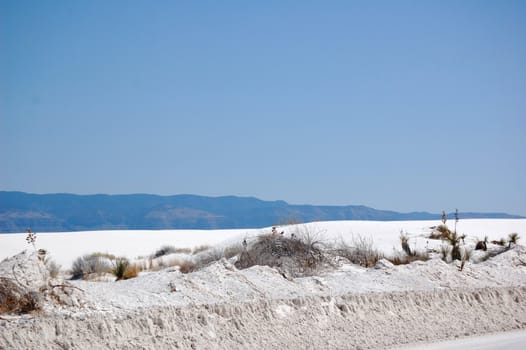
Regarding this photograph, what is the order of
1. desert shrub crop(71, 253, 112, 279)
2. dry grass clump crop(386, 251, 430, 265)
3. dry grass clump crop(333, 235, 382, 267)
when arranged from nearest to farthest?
dry grass clump crop(333, 235, 382, 267)
dry grass clump crop(386, 251, 430, 265)
desert shrub crop(71, 253, 112, 279)

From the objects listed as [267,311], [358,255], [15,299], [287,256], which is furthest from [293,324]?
[358,255]

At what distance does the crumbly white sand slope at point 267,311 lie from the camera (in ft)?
31.9

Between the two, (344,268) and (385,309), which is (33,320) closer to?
(385,309)

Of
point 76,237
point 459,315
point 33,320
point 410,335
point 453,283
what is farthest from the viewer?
point 76,237

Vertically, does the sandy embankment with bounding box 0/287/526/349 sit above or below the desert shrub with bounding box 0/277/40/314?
below

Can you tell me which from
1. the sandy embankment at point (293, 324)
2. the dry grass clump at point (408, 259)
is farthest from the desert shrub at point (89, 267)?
the sandy embankment at point (293, 324)

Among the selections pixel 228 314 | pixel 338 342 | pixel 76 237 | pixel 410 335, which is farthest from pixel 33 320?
pixel 76 237

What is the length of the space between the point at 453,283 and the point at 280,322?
5466 millimetres

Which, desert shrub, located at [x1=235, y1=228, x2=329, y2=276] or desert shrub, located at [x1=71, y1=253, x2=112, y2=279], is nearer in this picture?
desert shrub, located at [x1=235, y1=228, x2=329, y2=276]

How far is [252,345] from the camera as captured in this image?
1065cm

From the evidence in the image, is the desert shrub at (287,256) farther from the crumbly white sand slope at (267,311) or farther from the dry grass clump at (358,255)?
the crumbly white sand slope at (267,311)

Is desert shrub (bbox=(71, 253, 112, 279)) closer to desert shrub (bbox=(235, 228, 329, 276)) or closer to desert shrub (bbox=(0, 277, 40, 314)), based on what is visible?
desert shrub (bbox=(235, 228, 329, 276))

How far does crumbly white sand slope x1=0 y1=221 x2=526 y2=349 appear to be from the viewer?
383 inches

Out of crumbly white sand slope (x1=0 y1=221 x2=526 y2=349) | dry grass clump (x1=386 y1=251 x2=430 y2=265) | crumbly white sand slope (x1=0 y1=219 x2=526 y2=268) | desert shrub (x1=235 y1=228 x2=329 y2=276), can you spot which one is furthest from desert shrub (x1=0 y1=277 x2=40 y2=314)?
crumbly white sand slope (x1=0 y1=219 x2=526 y2=268)
